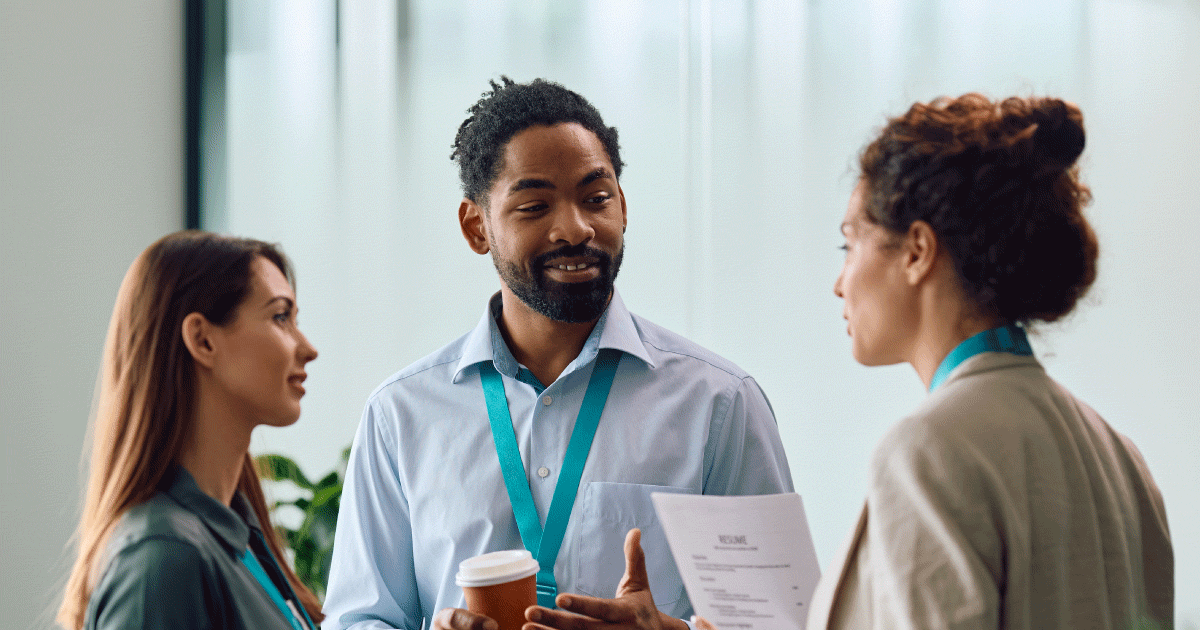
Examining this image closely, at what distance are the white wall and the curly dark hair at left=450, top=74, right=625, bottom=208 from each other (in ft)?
6.49

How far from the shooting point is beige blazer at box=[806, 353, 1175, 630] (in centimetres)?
87

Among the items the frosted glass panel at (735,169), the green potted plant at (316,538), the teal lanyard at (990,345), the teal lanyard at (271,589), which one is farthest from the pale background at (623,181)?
the teal lanyard at (271,589)

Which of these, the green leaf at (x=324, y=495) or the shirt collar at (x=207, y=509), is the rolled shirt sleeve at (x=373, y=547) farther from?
the green leaf at (x=324, y=495)

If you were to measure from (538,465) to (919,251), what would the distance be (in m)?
0.96

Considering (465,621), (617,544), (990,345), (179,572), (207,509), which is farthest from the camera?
(617,544)

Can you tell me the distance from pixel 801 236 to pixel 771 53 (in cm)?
68

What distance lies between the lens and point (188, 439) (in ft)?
4.17

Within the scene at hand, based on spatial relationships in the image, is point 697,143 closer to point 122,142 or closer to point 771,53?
point 771,53

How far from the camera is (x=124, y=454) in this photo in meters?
1.21

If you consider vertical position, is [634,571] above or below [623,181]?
below

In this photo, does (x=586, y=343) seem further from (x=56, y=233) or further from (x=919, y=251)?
(x=56, y=233)

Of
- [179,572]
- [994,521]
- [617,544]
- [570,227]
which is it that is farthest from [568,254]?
[994,521]

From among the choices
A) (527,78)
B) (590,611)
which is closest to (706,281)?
(527,78)

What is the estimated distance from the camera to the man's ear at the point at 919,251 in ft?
3.32
